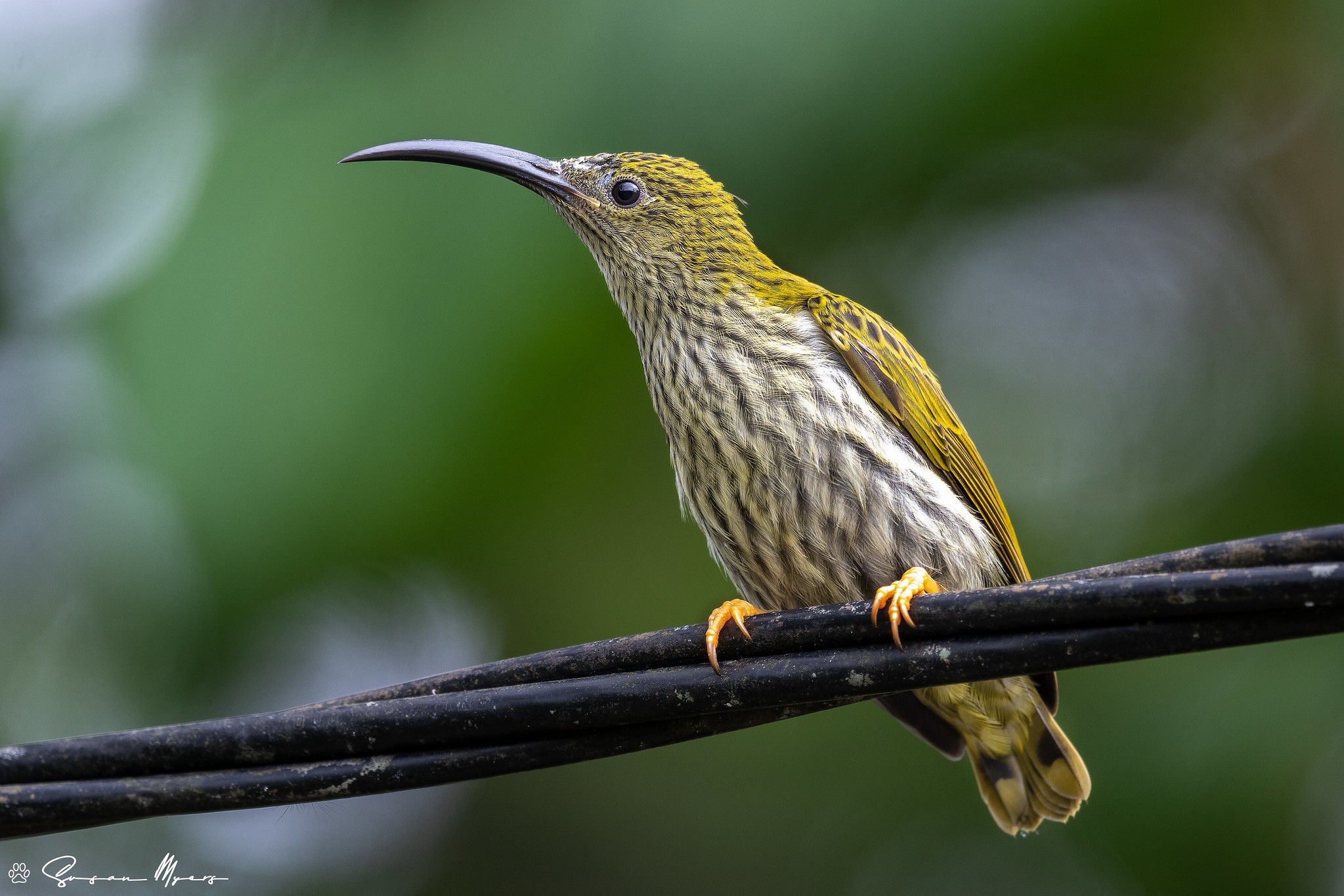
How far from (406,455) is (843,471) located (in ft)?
6.63

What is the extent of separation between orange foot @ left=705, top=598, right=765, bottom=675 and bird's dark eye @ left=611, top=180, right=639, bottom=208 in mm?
1548

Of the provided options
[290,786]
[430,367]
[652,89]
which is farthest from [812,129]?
[290,786]

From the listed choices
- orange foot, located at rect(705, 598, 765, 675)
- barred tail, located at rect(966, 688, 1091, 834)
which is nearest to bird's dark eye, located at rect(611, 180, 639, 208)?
orange foot, located at rect(705, 598, 765, 675)

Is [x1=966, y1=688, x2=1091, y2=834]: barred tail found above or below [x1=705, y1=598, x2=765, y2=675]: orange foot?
below

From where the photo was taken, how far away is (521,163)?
399cm

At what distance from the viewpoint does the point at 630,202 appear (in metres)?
3.92

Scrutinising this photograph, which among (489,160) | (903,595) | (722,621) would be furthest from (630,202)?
(903,595)

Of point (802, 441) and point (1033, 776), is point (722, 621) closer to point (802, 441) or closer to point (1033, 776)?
point (802, 441)

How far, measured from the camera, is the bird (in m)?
3.17

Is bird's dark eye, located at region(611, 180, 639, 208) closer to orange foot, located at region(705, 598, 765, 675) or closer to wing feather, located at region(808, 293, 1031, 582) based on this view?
wing feather, located at region(808, 293, 1031, 582)

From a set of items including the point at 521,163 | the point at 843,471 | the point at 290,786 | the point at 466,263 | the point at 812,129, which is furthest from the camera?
the point at 812,129

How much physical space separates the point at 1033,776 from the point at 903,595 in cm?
150

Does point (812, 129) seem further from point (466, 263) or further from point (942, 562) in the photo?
point (942, 562)

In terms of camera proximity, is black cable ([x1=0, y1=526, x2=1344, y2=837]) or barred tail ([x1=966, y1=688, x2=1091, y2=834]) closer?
black cable ([x1=0, y1=526, x2=1344, y2=837])
